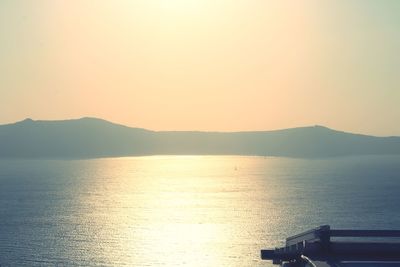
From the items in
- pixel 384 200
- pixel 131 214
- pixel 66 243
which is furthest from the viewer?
pixel 384 200

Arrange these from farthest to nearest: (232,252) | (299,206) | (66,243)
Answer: (299,206), (66,243), (232,252)

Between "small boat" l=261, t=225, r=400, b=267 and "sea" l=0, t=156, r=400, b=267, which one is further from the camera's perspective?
"sea" l=0, t=156, r=400, b=267

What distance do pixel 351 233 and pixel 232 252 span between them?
86.7 metres

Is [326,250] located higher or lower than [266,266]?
higher

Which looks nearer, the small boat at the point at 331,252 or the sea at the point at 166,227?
the small boat at the point at 331,252

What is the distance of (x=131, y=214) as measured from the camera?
16925 centimetres

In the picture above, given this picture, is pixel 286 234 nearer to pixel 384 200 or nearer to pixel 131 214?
pixel 131 214

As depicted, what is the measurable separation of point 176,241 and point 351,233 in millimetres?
103409

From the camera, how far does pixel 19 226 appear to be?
141m

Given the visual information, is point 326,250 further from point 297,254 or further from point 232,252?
point 232,252

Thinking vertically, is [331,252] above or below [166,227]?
above

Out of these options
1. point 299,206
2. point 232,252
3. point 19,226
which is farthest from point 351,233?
point 299,206

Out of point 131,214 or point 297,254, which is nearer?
point 297,254

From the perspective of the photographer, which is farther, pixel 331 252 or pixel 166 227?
pixel 166 227
